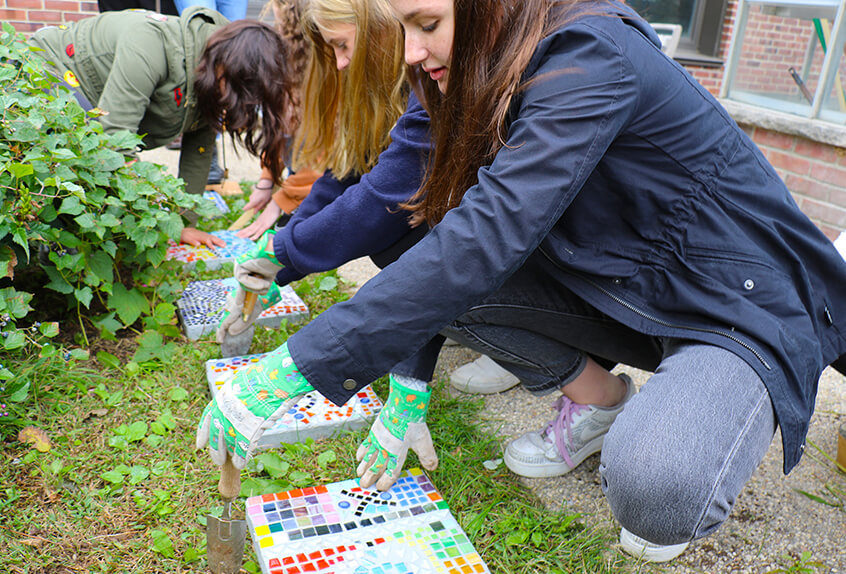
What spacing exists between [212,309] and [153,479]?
89 cm

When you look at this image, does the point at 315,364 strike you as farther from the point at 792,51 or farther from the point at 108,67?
the point at 792,51

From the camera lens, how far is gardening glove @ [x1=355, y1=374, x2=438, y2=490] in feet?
5.55

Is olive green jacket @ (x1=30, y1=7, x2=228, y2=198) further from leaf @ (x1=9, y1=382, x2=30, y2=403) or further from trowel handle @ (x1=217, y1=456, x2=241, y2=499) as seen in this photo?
trowel handle @ (x1=217, y1=456, x2=241, y2=499)

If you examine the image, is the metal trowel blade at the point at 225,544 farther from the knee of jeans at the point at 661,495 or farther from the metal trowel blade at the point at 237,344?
the metal trowel blade at the point at 237,344

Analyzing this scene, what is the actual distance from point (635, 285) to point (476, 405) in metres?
0.89

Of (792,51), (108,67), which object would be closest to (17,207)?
(108,67)

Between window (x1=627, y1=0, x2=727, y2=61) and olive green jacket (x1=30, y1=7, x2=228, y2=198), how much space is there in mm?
6331

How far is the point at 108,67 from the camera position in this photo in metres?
2.93

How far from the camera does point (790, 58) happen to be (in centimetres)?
397

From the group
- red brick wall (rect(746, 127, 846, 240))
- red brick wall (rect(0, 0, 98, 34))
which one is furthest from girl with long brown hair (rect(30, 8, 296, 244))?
red brick wall (rect(746, 127, 846, 240))

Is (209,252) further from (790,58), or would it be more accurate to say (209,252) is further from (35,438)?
(790,58)

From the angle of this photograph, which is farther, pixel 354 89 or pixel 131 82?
pixel 131 82

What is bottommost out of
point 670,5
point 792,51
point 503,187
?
point 670,5

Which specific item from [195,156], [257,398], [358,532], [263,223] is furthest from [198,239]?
[257,398]
